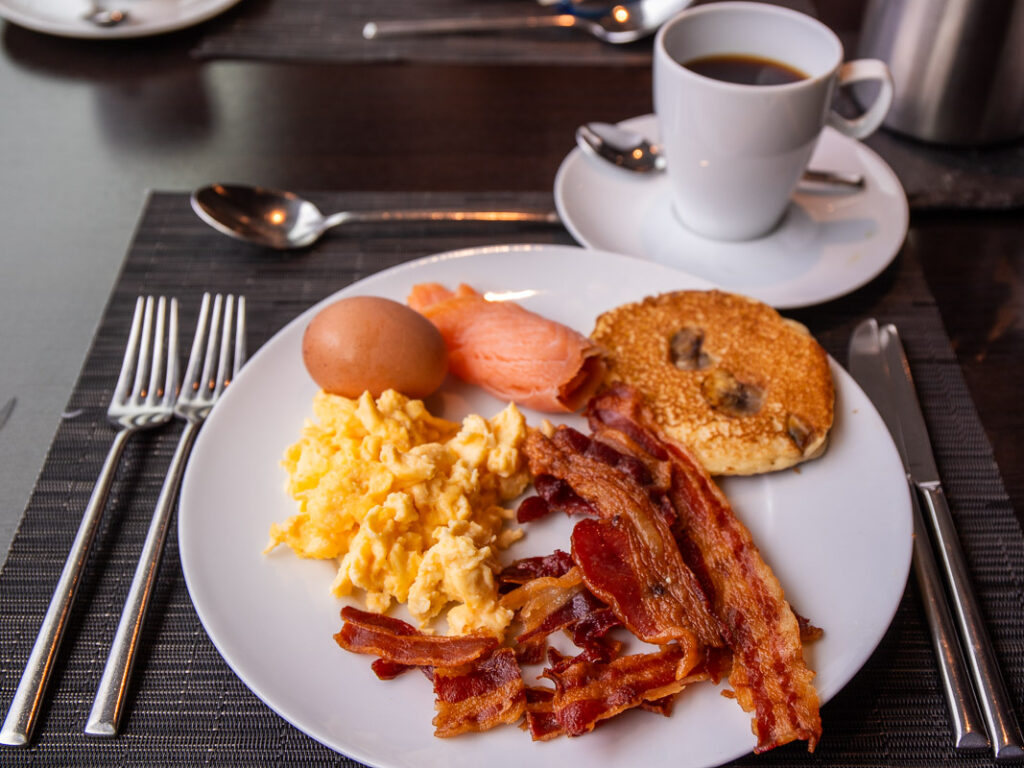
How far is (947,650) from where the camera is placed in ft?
4.03

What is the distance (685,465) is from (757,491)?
0.45 ft

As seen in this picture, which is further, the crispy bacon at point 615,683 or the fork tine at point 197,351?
the fork tine at point 197,351

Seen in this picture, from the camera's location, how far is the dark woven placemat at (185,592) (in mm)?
1150

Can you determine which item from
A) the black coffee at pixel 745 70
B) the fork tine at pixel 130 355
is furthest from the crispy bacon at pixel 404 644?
the black coffee at pixel 745 70

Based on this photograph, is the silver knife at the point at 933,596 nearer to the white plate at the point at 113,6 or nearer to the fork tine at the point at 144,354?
the fork tine at the point at 144,354

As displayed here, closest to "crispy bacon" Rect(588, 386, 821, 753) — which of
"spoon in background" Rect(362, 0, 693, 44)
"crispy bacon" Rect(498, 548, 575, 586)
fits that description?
"crispy bacon" Rect(498, 548, 575, 586)

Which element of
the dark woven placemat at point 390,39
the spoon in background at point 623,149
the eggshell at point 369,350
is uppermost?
the dark woven placemat at point 390,39

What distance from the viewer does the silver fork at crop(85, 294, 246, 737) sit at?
3.83 ft

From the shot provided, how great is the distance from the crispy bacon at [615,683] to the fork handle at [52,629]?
2.45ft

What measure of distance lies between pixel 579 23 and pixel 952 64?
4.04 ft

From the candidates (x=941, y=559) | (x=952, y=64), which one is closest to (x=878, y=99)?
(x=952, y=64)

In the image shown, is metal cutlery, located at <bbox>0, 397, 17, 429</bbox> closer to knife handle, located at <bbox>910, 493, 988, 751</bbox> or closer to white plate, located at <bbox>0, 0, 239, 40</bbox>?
white plate, located at <bbox>0, 0, 239, 40</bbox>

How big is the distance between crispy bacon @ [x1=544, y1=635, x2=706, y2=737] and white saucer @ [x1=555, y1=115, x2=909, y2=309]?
35.0 inches

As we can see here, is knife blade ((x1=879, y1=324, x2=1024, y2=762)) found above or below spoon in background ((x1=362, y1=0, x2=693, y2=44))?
below
